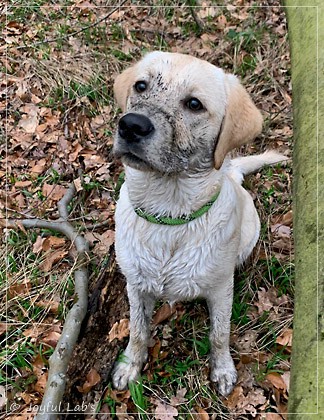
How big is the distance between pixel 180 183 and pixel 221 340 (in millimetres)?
1140

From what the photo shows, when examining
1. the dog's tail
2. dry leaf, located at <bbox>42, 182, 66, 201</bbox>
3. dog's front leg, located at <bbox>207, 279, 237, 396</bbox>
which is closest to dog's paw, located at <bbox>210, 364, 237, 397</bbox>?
dog's front leg, located at <bbox>207, 279, 237, 396</bbox>

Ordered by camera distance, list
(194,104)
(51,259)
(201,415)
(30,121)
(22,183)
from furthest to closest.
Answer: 1. (30,121)
2. (22,183)
3. (51,259)
4. (201,415)
5. (194,104)

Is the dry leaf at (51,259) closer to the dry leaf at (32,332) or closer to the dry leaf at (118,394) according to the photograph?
the dry leaf at (32,332)

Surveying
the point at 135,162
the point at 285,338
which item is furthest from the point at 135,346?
the point at 135,162

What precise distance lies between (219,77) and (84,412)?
218 cm

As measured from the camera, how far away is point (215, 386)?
3145mm

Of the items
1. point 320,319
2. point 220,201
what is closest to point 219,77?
point 220,201

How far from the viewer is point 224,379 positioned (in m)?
3.12

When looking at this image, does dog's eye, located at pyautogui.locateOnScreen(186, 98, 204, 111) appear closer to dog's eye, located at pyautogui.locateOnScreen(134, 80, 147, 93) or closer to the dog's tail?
dog's eye, located at pyautogui.locateOnScreen(134, 80, 147, 93)

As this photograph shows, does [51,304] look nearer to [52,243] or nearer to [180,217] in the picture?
[52,243]

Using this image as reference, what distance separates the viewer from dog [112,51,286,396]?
231 cm

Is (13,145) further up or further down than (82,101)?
further down

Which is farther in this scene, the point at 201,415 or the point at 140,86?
the point at 201,415

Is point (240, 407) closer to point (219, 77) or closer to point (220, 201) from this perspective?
point (220, 201)
